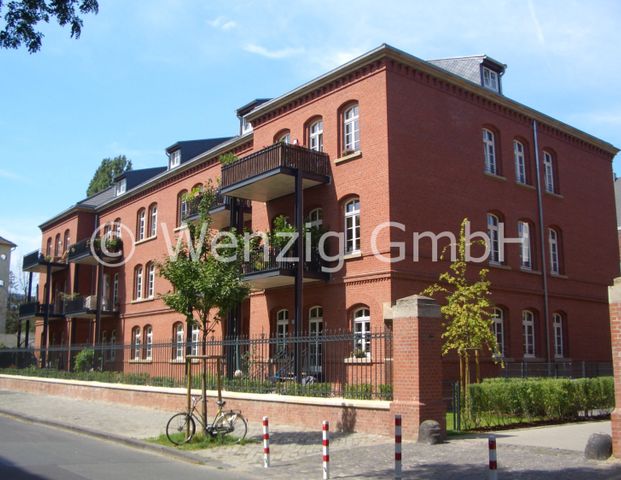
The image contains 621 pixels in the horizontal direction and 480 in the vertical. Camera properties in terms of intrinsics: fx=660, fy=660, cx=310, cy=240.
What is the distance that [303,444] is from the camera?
12133 millimetres

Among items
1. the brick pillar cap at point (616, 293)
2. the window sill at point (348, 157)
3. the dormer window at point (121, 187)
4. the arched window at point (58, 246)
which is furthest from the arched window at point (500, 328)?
the arched window at point (58, 246)

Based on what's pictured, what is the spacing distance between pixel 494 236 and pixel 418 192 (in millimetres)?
4381

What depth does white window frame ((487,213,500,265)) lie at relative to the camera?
23.1m

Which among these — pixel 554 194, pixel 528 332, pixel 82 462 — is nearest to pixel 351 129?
pixel 554 194

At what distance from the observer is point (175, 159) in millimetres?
34469

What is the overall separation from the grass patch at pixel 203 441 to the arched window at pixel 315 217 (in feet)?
33.5

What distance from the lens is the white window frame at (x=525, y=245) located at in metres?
24.3

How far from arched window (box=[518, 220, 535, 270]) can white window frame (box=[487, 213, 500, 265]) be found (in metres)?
1.22

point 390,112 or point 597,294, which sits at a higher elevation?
point 390,112

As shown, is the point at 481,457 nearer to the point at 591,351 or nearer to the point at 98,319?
the point at 591,351

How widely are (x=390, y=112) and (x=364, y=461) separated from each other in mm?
12444

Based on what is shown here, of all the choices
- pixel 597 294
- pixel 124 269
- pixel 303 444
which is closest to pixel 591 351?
pixel 597 294

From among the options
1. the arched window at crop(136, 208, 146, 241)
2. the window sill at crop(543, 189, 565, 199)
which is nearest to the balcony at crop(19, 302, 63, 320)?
the arched window at crop(136, 208, 146, 241)

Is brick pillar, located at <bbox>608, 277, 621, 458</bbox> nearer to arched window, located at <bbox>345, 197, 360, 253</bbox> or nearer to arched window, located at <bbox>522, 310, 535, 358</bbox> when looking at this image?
arched window, located at <bbox>345, 197, 360, 253</bbox>
